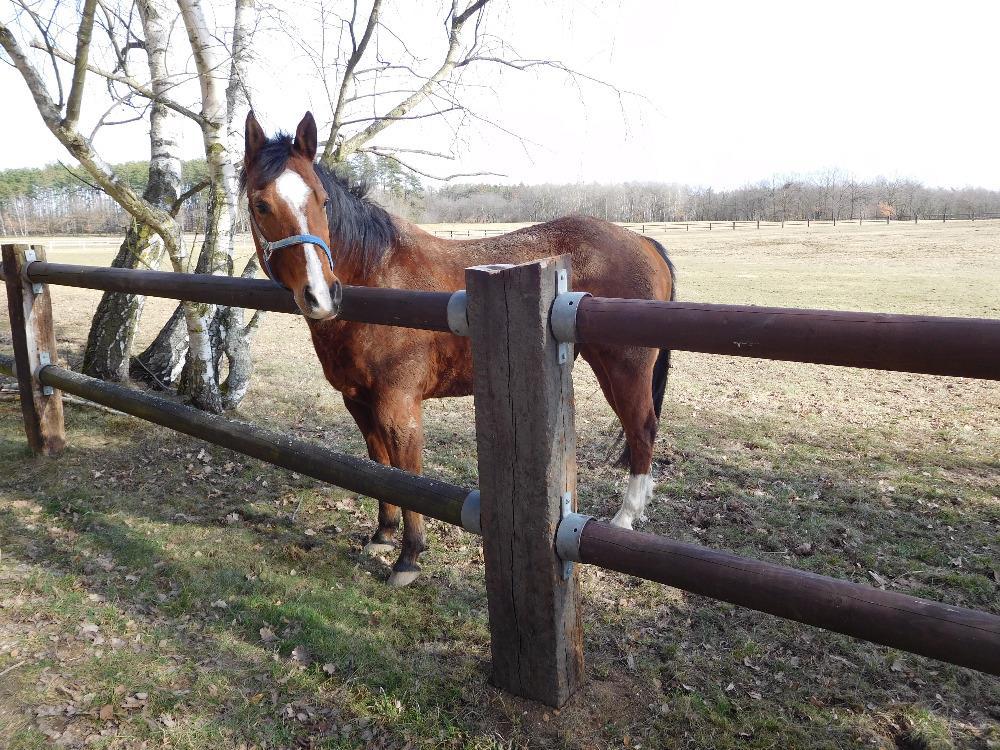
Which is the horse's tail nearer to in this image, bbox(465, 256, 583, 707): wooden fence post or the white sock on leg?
the white sock on leg

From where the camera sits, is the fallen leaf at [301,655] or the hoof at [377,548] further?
the hoof at [377,548]

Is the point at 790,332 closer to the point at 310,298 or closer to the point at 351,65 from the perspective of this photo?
the point at 310,298

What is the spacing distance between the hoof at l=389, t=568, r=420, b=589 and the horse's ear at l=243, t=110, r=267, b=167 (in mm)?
2161

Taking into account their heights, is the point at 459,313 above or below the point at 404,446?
above

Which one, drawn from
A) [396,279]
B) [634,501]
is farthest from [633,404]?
[396,279]

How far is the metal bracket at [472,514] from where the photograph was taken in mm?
2102

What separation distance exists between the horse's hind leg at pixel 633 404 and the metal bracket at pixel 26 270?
3.82 metres

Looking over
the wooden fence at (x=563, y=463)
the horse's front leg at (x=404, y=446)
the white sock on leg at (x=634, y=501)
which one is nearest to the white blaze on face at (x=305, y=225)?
the wooden fence at (x=563, y=463)

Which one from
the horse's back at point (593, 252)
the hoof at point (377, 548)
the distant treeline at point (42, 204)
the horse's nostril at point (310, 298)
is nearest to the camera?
the horse's nostril at point (310, 298)

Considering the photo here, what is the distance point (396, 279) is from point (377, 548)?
1.57 metres

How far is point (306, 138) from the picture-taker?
292cm

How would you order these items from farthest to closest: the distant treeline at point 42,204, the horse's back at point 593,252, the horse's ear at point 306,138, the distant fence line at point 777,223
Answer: the distant treeline at point 42,204 → the distant fence line at point 777,223 → the horse's back at point 593,252 → the horse's ear at point 306,138

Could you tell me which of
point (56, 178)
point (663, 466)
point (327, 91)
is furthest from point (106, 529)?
point (56, 178)

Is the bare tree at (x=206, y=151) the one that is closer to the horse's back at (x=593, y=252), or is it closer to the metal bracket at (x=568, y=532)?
the horse's back at (x=593, y=252)
